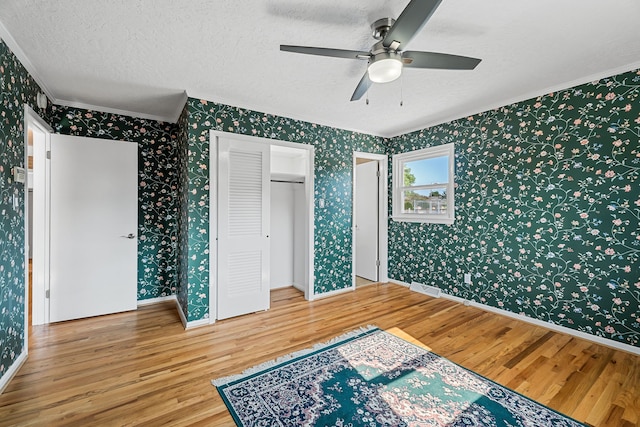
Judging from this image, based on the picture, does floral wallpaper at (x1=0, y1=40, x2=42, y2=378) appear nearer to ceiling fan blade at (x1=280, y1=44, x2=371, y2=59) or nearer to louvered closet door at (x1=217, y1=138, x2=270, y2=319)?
louvered closet door at (x1=217, y1=138, x2=270, y2=319)

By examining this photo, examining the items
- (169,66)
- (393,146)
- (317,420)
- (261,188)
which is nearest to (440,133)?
(393,146)

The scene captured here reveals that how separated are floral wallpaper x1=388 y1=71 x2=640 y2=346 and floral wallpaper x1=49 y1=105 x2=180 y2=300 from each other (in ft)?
12.6

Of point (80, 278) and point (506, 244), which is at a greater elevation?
point (506, 244)

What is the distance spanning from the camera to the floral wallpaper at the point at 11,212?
2.00 metres

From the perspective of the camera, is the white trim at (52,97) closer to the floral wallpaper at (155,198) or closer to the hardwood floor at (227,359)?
the floral wallpaper at (155,198)

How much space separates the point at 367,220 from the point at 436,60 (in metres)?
3.26

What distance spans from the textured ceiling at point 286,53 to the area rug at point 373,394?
100 inches

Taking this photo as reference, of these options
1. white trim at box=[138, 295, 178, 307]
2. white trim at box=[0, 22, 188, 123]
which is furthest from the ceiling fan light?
white trim at box=[138, 295, 178, 307]

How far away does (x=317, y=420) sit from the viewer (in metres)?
1.67

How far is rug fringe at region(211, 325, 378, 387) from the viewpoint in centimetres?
→ 206

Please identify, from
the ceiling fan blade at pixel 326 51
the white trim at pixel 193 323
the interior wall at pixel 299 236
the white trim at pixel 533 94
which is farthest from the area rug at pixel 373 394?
the white trim at pixel 533 94

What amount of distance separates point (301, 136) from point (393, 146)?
68.1 inches

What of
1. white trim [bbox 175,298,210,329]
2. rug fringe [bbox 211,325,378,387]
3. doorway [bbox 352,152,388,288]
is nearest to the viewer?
rug fringe [bbox 211,325,378,387]

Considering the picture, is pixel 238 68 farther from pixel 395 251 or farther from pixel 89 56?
pixel 395 251
